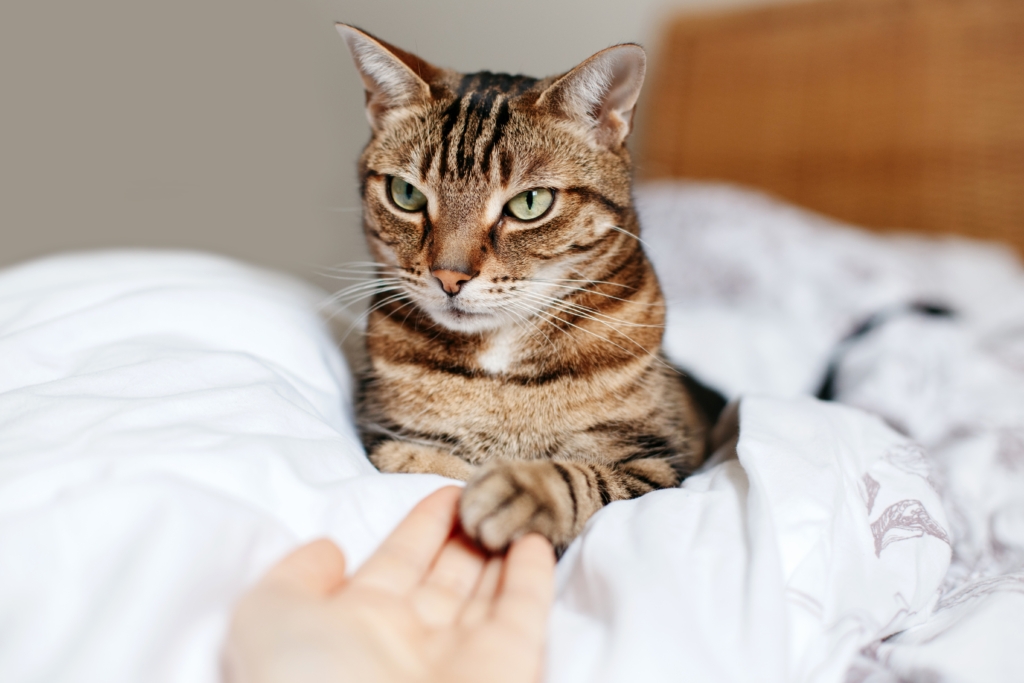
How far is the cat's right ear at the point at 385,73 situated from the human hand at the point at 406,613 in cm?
64

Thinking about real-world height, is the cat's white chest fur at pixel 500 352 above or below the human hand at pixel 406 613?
above

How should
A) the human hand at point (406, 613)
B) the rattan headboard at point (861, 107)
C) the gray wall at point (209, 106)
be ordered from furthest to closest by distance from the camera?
the rattan headboard at point (861, 107), the gray wall at point (209, 106), the human hand at point (406, 613)

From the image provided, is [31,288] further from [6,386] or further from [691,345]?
[691,345]

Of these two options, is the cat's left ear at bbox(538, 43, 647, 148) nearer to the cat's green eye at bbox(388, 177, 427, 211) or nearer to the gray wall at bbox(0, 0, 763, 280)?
the cat's green eye at bbox(388, 177, 427, 211)

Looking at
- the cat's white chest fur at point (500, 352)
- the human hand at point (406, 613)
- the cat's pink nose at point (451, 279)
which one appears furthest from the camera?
the cat's white chest fur at point (500, 352)

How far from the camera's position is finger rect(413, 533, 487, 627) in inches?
24.6

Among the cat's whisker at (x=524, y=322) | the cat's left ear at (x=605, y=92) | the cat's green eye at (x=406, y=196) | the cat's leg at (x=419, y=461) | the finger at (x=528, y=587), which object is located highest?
the cat's left ear at (x=605, y=92)

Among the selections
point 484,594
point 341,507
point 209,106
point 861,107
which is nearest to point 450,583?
point 484,594

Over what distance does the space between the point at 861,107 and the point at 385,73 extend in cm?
204

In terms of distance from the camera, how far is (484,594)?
667 mm

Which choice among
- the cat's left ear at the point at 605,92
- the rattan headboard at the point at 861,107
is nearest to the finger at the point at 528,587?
the cat's left ear at the point at 605,92

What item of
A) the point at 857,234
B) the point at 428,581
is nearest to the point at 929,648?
the point at 428,581

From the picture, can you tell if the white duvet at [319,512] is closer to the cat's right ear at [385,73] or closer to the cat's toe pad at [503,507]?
the cat's toe pad at [503,507]

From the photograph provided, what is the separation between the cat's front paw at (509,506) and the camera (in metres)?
0.68
